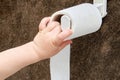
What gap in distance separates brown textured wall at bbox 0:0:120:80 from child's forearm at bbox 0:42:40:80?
9 centimetres

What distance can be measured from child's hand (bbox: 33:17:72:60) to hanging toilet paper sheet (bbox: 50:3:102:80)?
0.01 metres

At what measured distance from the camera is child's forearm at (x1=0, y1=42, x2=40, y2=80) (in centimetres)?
47

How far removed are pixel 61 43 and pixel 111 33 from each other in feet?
0.33

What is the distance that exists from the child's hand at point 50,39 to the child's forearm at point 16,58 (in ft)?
0.04

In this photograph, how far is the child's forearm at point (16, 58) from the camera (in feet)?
1.53

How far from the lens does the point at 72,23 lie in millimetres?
417

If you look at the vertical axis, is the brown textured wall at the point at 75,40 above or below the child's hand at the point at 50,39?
below

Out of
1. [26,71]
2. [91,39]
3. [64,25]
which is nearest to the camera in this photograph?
[64,25]

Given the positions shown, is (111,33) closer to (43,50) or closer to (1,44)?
(43,50)

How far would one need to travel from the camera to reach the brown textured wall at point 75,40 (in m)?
0.50

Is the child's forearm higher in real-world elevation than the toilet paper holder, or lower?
lower

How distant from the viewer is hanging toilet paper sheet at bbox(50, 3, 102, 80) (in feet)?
1.37

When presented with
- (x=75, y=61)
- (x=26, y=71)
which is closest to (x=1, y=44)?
(x=26, y=71)

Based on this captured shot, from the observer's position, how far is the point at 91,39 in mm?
520
